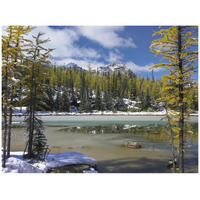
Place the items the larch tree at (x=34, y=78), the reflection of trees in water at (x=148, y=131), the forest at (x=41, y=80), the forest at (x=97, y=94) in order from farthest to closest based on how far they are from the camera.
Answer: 1. the forest at (x=97, y=94)
2. the reflection of trees in water at (x=148, y=131)
3. the larch tree at (x=34, y=78)
4. the forest at (x=41, y=80)

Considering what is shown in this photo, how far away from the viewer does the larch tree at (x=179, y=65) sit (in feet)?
22.9

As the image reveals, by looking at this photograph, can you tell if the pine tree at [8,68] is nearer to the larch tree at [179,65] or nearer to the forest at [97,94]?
the larch tree at [179,65]

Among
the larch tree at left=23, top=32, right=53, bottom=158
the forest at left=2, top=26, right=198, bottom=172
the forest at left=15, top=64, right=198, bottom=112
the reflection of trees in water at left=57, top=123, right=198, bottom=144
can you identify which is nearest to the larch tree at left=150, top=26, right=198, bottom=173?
the forest at left=2, top=26, right=198, bottom=172

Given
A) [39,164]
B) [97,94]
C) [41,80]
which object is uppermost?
[97,94]

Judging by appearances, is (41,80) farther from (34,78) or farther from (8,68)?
(8,68)

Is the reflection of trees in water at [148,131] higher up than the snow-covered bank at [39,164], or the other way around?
the snow-covered bank at [39,164]

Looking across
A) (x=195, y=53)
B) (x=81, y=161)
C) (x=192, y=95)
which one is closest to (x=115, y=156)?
(x=81, y=161)

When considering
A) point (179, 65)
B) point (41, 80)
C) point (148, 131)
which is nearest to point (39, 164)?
point (41, 80)

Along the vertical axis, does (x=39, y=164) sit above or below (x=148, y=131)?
above

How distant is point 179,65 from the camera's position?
7.23 meters

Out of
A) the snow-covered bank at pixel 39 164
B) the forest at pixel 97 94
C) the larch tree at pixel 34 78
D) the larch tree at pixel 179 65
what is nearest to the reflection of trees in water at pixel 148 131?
the larch tree at pixel 179 65

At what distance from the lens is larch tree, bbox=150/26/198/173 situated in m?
6.97

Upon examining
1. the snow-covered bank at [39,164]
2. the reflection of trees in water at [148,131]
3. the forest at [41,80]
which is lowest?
the reflection of trees in water at [148,131]
